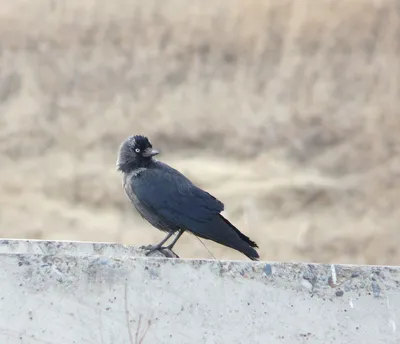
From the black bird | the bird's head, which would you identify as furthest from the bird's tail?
the bird's head

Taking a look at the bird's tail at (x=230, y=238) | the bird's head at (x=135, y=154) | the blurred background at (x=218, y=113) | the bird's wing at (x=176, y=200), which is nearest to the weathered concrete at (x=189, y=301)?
the bird's tail at (x=230, y=238)

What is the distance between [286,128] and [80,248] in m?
14.4

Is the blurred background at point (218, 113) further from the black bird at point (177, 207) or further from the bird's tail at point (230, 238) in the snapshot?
the bird's tail at point (230, 238)

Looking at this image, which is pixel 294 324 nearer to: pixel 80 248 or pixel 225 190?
pixel 80 248

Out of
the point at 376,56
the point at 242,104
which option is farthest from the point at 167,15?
the point at 376,56

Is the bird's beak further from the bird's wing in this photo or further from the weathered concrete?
the weathered concrete

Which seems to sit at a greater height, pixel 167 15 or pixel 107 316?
pixel 167 15

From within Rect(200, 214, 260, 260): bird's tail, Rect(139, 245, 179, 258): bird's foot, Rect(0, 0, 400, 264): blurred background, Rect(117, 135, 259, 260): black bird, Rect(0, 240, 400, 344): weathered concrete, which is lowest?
Rect(0, 240, 400, 344): weathered concrete

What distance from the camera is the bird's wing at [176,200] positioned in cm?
752

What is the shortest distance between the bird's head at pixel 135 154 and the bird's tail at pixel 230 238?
948 millimetres

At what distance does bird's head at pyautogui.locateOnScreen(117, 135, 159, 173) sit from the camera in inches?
321

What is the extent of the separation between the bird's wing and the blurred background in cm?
A: 1008

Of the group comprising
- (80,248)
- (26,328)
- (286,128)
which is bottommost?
(26,328)

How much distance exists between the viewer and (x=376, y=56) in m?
22.1
